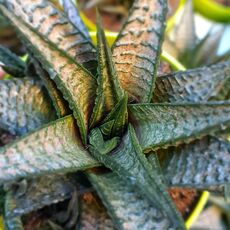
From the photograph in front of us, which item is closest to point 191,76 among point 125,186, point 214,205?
point 125,186

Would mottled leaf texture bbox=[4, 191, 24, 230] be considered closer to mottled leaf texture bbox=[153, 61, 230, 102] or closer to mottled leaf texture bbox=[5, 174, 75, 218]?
mottled leaf texture bbox=[5, 174, 75, 218]

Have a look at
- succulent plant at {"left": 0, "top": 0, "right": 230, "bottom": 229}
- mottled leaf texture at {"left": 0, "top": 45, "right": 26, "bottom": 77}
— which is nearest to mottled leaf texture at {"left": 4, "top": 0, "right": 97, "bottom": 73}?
succulent plant at {"left": 0, "top": 0, "right": 230, "bottom": 229}

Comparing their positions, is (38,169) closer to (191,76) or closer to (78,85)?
(78,85)

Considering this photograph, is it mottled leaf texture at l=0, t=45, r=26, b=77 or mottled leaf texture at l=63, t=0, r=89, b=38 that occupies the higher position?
mottled leaf texture at l=63, t=0, r=89, b=38

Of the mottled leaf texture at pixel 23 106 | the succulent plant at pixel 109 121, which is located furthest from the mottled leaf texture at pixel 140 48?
the mottled leaf texture at pixel 23 106

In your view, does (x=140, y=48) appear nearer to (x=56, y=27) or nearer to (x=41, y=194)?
(x=56, y=27)

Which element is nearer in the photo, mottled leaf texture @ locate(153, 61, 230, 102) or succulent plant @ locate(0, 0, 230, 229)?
succulent plant @ locate(0, 0, 230, 229)

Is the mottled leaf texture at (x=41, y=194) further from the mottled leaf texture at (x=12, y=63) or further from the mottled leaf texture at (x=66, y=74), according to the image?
the mottled leaf texture at (x=12, y=63)
